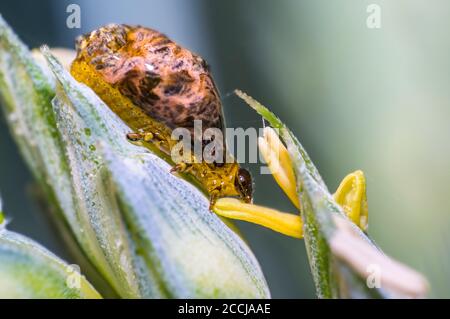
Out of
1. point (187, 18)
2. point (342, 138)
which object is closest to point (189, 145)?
point (342, 138)

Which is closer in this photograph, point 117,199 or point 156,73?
point 117,199

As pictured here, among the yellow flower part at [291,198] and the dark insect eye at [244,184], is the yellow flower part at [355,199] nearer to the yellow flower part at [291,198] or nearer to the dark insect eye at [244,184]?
the yellow flower part at [291,198]

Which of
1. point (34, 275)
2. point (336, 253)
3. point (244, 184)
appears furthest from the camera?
point (244, 184)

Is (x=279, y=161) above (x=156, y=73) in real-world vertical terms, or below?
below

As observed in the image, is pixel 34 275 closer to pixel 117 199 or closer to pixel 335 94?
pixel 117 199

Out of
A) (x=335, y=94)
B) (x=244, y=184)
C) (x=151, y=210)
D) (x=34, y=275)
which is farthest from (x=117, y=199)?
(x=335, y=94)

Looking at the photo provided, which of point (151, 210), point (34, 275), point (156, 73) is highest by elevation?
point (156, 73)

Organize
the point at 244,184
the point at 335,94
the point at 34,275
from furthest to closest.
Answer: the point at 335,94 < the point at 244,184 < the point at 34,275

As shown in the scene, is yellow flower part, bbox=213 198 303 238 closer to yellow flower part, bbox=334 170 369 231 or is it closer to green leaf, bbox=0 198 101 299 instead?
yellow flower part, bbox=334 170 369 231

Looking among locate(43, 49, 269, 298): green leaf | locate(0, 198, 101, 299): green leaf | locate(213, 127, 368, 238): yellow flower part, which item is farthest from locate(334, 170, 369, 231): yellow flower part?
locate(0, 198, 101, 299): green leaf
